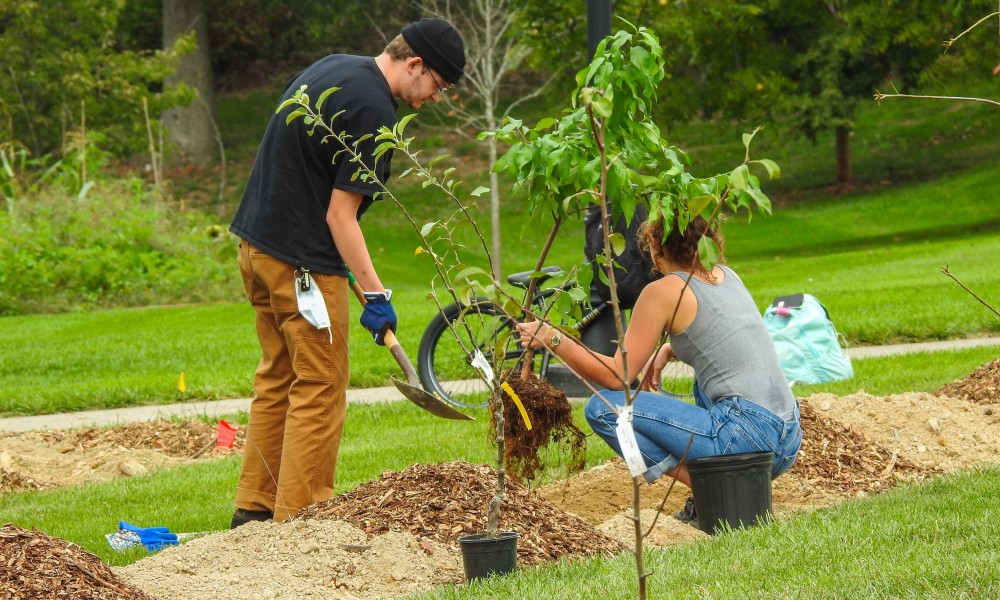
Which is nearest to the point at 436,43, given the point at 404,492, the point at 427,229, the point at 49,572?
the point at 427,229

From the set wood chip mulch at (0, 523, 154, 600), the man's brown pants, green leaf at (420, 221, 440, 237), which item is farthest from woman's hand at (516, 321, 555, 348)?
wood chip mulch at (0, 523, 154, 600)

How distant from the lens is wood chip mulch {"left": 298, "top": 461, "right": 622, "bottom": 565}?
13.9ft

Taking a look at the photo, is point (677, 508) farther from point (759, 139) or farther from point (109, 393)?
point (759, 139)

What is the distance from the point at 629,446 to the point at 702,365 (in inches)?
74.5

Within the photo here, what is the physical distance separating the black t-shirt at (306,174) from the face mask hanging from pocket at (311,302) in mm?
82

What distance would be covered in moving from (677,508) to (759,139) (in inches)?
1059

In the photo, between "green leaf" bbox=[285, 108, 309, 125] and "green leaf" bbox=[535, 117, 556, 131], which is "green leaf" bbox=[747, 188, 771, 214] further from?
"green leaf" bbox=[285, 108, 309, 125]

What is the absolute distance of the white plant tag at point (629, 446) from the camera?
2.81m

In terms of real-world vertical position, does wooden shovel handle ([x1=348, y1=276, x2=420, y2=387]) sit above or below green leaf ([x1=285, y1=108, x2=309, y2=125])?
below

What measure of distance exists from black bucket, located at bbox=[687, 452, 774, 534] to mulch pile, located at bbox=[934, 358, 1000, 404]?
2996 millimetres

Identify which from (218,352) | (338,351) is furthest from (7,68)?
(338,351)

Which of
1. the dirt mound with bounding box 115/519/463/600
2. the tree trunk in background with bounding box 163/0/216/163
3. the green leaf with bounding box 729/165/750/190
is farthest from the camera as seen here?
the tree trunk in background with bounding box 163/0/216/163

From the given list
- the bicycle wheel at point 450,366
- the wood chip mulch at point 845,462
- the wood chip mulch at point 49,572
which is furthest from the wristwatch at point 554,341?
the bicycle wheel at point 450,366

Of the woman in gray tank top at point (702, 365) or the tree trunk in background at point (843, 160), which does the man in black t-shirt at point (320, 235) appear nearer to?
the woman in gray tank top at point (702, 365)
